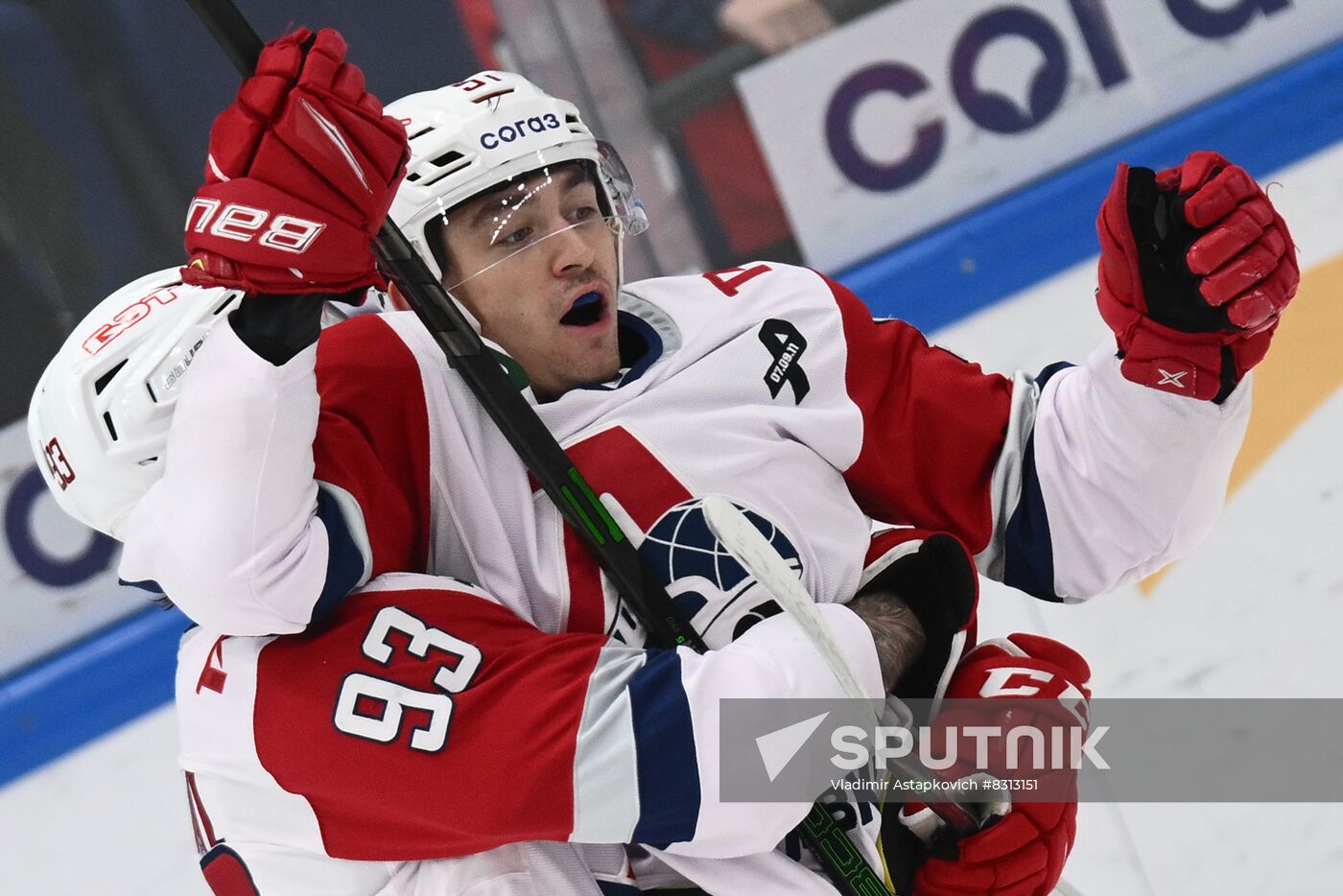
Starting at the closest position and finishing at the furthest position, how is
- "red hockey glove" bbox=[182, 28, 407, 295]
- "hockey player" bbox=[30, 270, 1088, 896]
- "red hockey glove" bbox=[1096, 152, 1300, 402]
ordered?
"red hockey glove" bbox=[182, 28, 407, 295], "hockey player" bbox=[30, 270, 1088, 896], "red hockey glove" bbox=[1096, 152, 1300, 402]

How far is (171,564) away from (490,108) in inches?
25.3

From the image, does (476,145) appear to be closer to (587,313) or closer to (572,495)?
(587,313)

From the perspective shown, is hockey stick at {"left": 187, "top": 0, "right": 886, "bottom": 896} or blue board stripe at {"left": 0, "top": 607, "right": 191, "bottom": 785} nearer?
hockey stick at {"left": 187, "top": 0, "right": 886, "bottom": 896}

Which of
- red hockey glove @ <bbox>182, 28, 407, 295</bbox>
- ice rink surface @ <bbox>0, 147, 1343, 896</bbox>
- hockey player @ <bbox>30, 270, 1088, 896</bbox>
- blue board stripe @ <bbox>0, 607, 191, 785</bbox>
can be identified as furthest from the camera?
blue board stripe @ <bbox>0, 607, 191, 785</bbox>

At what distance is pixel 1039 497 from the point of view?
1.68m

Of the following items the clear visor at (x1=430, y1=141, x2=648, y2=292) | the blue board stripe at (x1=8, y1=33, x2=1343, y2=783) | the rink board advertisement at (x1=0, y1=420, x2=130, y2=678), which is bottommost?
the blue board stripe at (x1=8, y1=33, x2=1343, y2=783)

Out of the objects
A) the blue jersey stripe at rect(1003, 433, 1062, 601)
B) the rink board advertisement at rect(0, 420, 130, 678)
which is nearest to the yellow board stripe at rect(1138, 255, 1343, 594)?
the blue jersey stripe at rect(1003, 433, 1062, 601)

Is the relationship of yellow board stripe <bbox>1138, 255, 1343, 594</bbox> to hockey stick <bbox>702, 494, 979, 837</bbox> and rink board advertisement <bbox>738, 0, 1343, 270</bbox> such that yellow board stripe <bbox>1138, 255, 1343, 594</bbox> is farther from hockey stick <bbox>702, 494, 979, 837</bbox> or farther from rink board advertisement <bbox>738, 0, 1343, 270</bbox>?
hockey stick <bbox>702, 494, 979, 837</bbox>

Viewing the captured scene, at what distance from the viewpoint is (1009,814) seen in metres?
1.54

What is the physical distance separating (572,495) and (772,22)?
152cm

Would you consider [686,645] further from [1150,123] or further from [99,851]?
[1150,123]

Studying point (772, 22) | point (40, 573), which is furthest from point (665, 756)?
point (772, 22)

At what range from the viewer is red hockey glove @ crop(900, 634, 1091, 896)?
1535mm

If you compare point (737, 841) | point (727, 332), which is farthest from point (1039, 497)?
point (737, 841)
